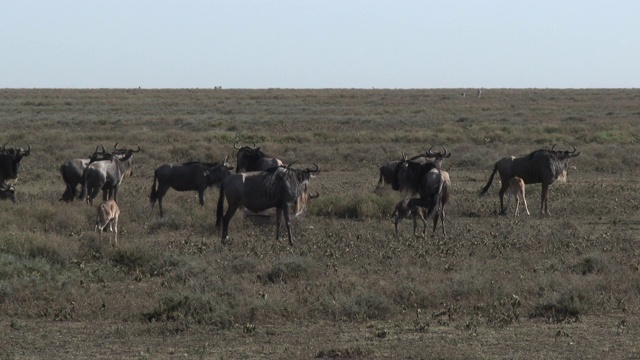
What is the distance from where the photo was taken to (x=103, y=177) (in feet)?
61.9

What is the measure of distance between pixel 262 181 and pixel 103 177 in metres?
4.56

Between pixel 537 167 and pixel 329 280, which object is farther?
pixel 537 167

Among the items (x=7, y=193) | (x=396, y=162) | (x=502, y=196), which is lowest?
(x=7, y=193)

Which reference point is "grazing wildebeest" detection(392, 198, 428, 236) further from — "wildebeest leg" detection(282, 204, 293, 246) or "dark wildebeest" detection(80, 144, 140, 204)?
"dark wildebeest" detection(80, 144, 140, 204)

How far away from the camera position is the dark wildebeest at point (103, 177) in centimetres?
1880

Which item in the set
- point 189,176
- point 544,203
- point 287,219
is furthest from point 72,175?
point 544,203

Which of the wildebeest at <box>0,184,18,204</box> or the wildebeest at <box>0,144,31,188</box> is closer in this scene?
the wildebeest at <box>0,184,18,204</box>

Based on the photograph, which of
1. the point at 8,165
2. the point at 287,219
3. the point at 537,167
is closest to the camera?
the point at 287,219

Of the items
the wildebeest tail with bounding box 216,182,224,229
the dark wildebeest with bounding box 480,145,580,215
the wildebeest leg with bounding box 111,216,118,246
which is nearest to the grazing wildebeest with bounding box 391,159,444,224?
the dark wildebeest with bounding box 480,145,580,215

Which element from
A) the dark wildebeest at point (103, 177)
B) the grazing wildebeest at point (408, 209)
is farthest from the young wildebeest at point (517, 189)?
the dark wildebeest at point (103, 177)

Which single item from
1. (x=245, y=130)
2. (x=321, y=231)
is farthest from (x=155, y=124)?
(x=321, y=231)

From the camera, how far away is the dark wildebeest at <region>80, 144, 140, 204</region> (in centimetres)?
1880

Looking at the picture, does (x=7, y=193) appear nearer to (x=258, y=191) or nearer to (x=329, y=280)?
(x=258, y=191)

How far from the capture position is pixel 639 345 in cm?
914
